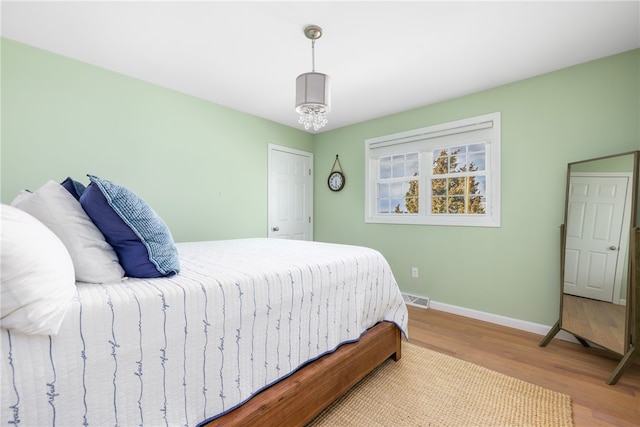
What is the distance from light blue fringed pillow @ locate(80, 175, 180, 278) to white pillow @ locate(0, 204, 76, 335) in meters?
0.32

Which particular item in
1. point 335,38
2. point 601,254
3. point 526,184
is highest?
point 335,38

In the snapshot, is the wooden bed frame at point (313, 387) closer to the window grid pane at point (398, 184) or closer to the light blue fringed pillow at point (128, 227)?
the light blue fringed pillow at point (128, 227)

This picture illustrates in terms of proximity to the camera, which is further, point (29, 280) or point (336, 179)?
point (336, 179)

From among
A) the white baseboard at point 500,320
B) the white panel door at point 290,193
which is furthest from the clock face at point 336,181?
the white baseboard at point 500,320

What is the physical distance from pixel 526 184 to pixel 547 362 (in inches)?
60.3

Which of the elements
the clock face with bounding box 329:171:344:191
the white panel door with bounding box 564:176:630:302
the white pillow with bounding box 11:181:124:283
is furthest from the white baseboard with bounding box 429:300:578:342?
the white pillow with bounding box 11:181:124:283

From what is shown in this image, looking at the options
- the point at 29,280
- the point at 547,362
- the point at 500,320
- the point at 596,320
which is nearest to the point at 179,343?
the point at 29,280

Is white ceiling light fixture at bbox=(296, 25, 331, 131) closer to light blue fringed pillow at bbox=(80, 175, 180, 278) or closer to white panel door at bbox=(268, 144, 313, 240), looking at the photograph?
light blue fringed pillow at bbox=(80, 175, 180, 278)

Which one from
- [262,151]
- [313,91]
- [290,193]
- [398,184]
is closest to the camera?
[313,91]

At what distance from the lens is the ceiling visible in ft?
5.90

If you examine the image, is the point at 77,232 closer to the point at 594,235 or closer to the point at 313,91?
the point at 313,91

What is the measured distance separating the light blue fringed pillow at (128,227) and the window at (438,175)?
291 centimetres

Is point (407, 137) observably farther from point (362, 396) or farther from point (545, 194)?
point (362, 396)

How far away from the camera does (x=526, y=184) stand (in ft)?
8.96
